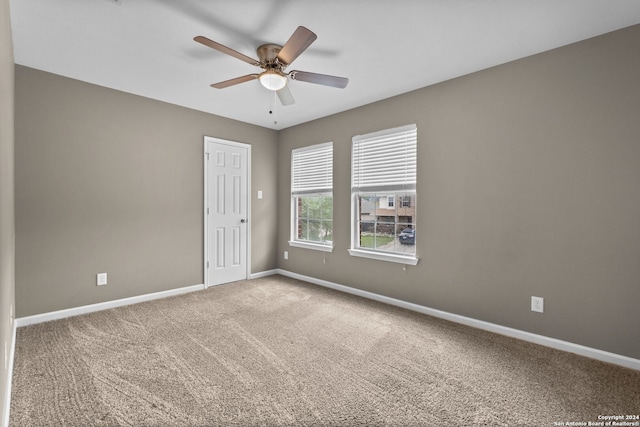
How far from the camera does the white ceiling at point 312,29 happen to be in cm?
202

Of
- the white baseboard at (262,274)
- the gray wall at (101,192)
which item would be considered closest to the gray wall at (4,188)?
the gray wall at (101,192)

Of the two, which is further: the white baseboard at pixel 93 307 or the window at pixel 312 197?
the window at pixel 312 197

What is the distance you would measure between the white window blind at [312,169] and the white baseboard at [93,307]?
85.2 inches

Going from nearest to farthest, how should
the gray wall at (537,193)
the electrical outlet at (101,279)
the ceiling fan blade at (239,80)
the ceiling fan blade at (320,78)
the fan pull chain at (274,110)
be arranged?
the gray wall at (537,193)
the ceiling fan blade at (320,78)
the ceiling fan blade at (239,80)
the electrical outlet at (101,279)
the fan pull chain at (274,110)

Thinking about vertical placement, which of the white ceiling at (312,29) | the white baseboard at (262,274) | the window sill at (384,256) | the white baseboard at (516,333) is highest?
the white ceiling at (312,29)

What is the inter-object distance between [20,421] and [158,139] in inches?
119

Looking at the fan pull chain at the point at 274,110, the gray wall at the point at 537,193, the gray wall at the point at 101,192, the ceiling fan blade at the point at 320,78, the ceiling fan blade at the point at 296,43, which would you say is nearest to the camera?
the ceiling fan blade at the point at 296,43

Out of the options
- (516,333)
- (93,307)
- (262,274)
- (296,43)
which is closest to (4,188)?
(93,307)

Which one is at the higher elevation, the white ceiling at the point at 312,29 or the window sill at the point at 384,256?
the white ceiling at the point at 312,29

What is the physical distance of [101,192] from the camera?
3357 mm

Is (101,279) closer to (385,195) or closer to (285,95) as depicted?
(285,95)

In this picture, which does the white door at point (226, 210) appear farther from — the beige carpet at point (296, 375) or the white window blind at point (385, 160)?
the white window blind at point (385, 160)

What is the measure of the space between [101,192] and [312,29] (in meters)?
2.88

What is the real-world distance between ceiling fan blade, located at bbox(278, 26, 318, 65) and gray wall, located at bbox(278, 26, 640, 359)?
1768mm
